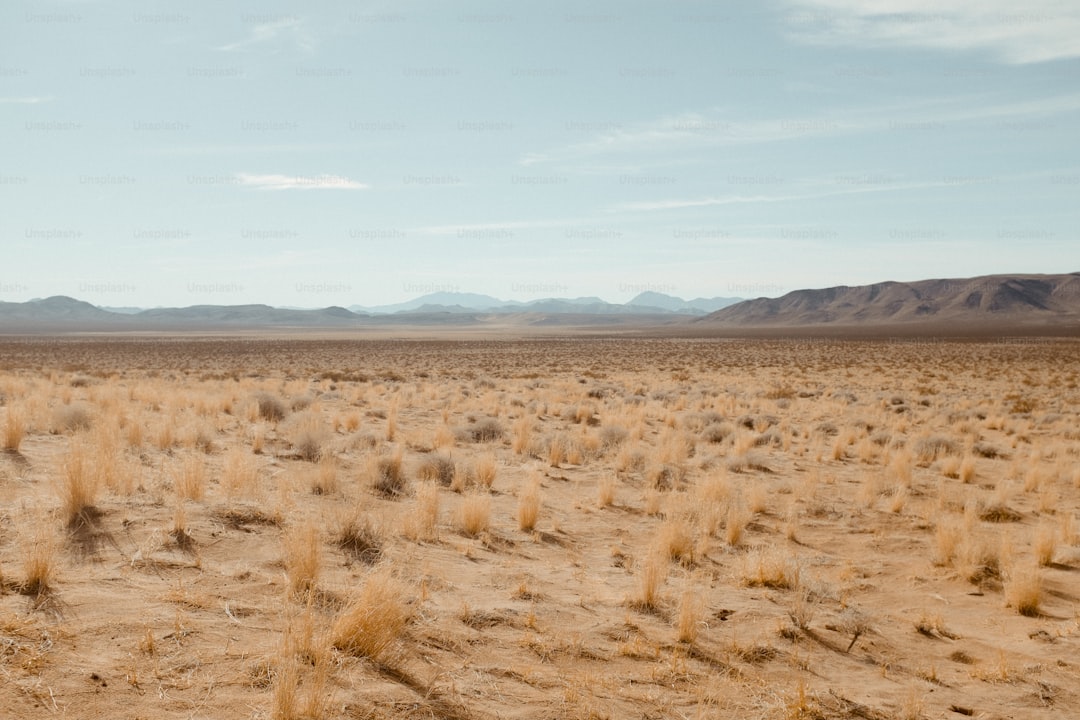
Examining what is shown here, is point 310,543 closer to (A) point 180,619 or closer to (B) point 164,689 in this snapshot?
(A) point 180,619

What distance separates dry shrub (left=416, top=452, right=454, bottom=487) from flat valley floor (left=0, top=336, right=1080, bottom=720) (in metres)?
0.06

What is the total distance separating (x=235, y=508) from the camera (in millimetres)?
6906

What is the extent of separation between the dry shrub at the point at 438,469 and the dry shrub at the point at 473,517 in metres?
2.12

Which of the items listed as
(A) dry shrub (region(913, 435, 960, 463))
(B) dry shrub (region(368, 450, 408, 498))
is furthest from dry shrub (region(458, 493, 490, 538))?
(A) dry shrub (region(913, 435, 960, 463))

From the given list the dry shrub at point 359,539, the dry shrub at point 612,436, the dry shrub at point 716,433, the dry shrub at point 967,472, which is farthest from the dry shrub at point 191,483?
the dry shrub at point 967,472

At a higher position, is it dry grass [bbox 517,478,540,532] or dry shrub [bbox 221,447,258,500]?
dry shrub [bbox 221,447,258,500]

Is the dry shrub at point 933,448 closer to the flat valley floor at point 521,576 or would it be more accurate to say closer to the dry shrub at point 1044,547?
the flat valley floor at point 521,576

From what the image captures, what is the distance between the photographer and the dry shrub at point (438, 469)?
10023 millimetres

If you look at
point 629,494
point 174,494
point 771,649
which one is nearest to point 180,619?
point 174,494

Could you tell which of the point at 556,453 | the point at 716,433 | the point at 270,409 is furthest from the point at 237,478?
the point at 716,433

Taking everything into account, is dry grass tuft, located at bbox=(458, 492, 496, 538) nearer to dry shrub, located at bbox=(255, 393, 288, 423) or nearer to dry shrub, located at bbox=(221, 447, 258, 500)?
dry shrub, located at bbox=(221, 447, 258, 500)

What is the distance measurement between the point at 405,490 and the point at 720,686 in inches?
221

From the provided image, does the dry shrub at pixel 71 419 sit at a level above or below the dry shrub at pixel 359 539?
above

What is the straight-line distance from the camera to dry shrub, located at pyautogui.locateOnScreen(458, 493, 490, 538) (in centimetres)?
759
